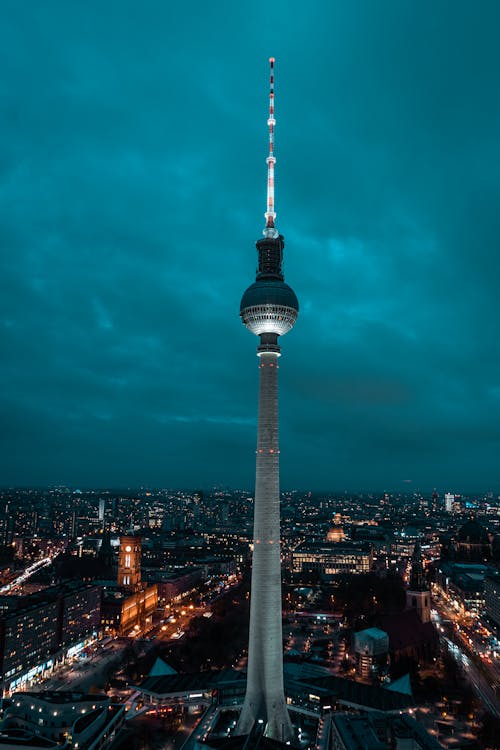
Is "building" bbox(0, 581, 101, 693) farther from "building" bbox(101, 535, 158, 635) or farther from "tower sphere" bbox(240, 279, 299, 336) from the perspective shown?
"tower sphere" bbox(240, 279, 299, 336)

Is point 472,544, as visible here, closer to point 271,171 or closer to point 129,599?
point 129,599

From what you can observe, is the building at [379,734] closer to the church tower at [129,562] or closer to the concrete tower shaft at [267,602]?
the concrete tower shaft at [267,602]

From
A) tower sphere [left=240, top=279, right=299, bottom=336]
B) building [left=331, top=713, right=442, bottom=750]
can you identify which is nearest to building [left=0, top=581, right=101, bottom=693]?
building [left=331, top=713, right=442, bottom=750]

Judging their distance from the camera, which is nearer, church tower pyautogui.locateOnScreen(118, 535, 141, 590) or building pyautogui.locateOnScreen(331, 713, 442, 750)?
building pyautogui.locateOnScreen(331, 713, 442, 750)

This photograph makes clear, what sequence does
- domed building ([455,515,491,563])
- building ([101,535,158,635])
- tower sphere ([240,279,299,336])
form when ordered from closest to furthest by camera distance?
tower sphere ([240,279,299,336]) → building ([101,535,158,635]) → domed building ([455,515,491,563])

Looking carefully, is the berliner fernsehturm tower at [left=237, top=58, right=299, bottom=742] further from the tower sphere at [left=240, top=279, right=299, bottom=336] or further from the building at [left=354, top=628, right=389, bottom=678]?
the building at [left=354, top=628, right=389, bottom=678]

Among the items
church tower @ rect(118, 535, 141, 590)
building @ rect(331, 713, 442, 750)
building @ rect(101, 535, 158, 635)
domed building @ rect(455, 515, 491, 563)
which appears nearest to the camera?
building @ rect(331, 713, 442, 750)

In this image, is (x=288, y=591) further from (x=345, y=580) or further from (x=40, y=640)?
(x=40, y=640)

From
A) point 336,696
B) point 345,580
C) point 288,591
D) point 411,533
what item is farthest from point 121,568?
point 411,533

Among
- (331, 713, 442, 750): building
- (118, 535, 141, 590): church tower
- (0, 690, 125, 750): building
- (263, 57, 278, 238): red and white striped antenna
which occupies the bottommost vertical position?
(0, 690, 125, 750): building

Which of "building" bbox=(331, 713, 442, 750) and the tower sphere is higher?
the tower sphere
